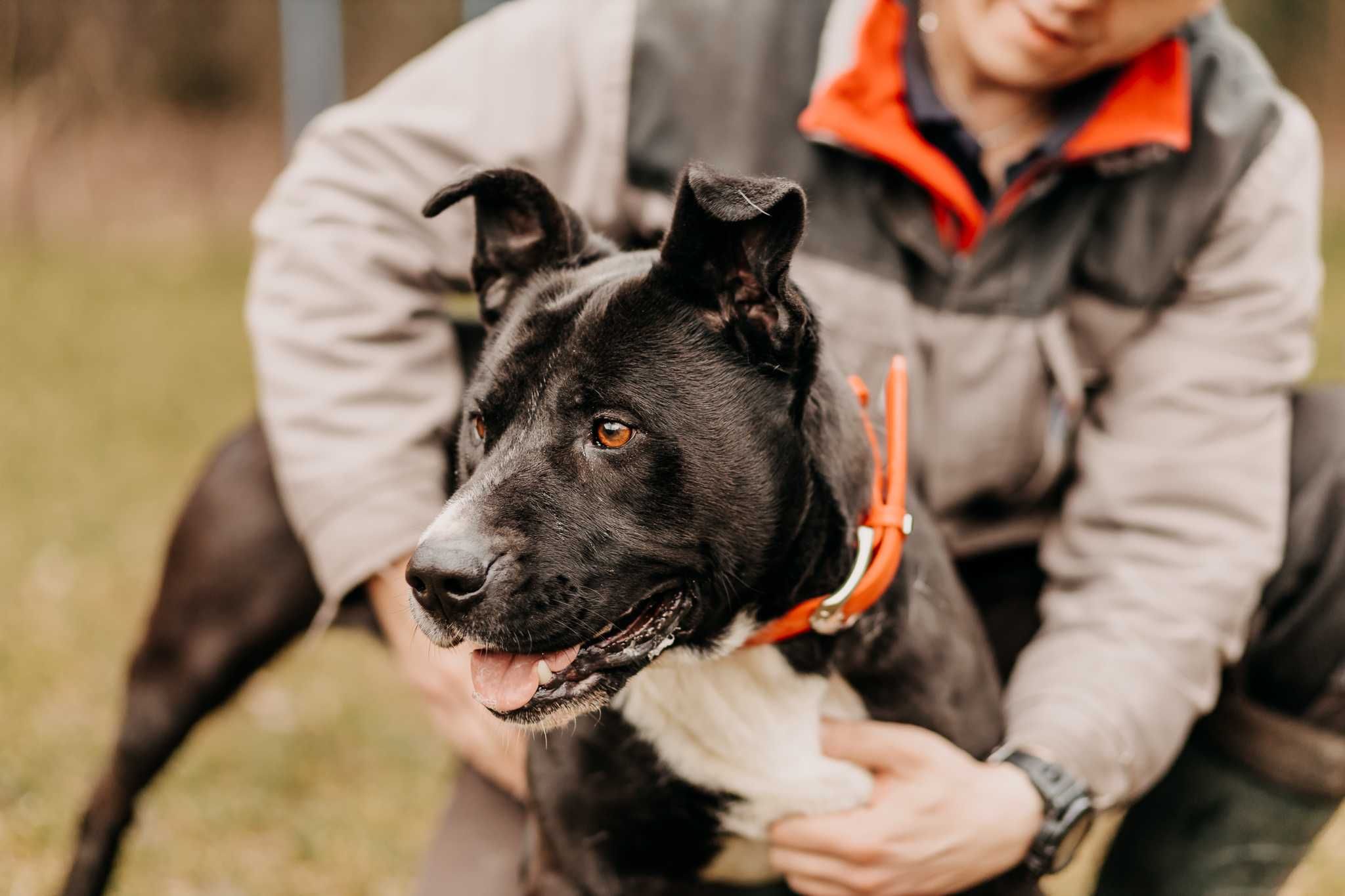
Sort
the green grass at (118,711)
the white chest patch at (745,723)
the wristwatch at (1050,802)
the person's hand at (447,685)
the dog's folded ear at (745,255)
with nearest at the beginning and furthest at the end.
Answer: the dog's folded ear at (745,255) < the white chest patch at (745,723) < the wristwatch at (1050,802) < the person's hand at (447,685) < the green grass at (118,711)

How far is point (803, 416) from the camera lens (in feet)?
6.32

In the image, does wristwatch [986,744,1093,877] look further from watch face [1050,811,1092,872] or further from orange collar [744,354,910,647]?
orange collar [744,354,910,647]

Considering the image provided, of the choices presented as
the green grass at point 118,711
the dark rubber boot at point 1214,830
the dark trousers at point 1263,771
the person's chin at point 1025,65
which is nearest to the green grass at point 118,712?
the green grass at point 118,711

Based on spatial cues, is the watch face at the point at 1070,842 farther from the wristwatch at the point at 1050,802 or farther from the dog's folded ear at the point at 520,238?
the dog's folded ear at the point at 520,238

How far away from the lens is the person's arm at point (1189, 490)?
2357 mm

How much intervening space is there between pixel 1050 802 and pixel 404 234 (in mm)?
1435

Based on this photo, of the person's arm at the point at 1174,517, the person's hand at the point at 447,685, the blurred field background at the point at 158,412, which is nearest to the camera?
the person's arm at the point at 1174,517

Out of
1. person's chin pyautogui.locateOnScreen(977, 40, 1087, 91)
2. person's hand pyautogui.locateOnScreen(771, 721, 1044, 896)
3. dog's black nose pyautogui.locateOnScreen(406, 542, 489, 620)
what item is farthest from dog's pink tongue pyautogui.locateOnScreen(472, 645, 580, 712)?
person's chin pyautogui.locateOnScreen(977, 40, 1087, 91)

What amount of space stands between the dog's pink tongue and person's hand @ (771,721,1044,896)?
46 centimetres

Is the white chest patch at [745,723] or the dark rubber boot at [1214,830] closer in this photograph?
the white chest patch at [745,723]

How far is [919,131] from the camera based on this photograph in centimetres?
244

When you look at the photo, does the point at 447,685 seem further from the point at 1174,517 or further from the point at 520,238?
the point at 1174,517

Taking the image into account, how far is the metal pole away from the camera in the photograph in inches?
317

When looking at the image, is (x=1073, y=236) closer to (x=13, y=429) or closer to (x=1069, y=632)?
(x=1069, y=632)
